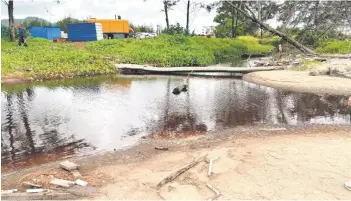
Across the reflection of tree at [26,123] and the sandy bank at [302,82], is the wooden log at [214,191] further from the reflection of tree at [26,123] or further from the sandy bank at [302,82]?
the sandy bank at [302,82]

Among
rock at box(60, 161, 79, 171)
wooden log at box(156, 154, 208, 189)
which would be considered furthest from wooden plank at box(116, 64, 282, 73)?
rock at box(60, 161, 79, 171)

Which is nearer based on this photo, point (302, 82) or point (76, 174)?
point (76, 174)

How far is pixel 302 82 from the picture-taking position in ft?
51.3

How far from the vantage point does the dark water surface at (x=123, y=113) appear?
8023 mm

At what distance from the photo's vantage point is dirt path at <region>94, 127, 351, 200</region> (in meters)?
5.14

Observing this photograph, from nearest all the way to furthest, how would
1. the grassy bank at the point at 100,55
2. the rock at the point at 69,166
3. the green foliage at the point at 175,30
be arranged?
the rock at the point at 69,166
the grassy bank at the point at 100,55
the green foliage at the point at 175,30

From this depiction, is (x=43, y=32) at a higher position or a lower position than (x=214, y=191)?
higher

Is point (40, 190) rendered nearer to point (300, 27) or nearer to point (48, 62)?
point (48, 62)

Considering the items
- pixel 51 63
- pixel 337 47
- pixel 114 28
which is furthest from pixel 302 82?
pixel 114 28

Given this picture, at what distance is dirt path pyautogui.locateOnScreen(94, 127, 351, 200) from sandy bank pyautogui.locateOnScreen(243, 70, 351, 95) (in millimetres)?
7177

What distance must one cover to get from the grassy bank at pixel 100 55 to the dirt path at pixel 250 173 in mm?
12587

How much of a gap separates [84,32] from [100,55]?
9.56 metres

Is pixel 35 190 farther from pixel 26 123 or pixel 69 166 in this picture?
pixel 26 123

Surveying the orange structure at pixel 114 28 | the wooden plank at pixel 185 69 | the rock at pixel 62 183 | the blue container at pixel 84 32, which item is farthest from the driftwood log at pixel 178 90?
the orange structure at pixel 114 28
